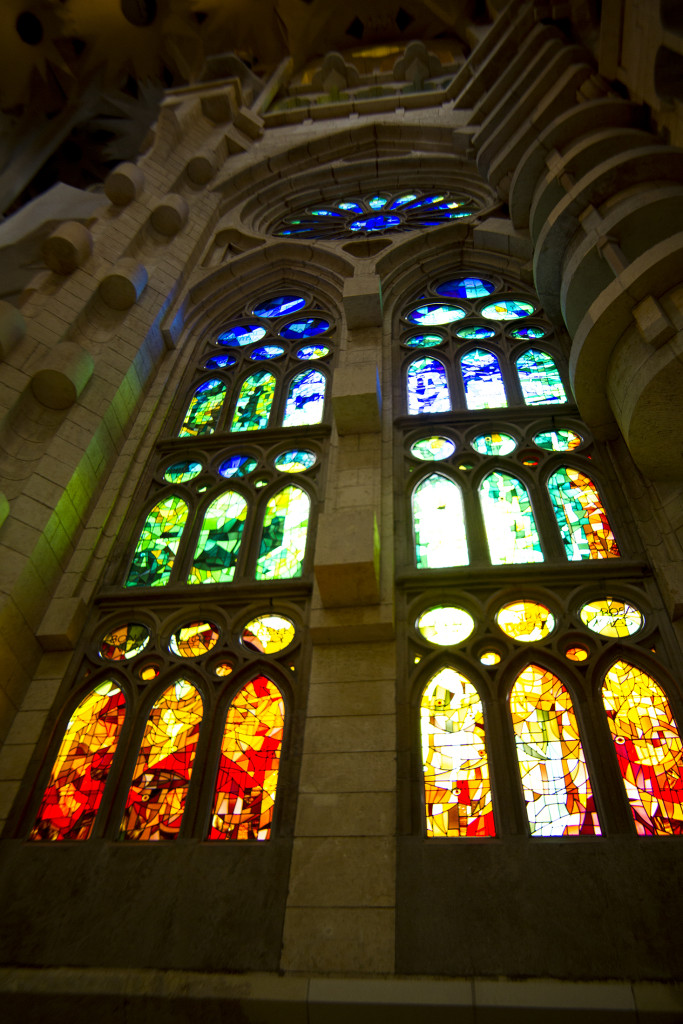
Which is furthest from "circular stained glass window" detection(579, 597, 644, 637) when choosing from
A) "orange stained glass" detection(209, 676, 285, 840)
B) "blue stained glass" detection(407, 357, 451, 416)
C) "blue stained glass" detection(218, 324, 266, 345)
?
"blue stained glass" detection(218, 324, 266, 345)

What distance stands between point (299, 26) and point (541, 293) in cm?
1388

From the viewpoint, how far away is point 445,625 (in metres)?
5.43

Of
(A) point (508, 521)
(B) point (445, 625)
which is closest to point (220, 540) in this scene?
(B) point (445, 625)

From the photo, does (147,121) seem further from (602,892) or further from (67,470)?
(602,892)

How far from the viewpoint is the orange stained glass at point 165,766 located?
4734 millimetres

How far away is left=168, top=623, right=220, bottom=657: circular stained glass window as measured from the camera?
568 centimetres

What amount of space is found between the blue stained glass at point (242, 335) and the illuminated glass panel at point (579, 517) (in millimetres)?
4757

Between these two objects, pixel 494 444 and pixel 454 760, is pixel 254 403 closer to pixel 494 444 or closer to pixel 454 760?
pixel 494 444

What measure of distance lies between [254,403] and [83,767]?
180 inches

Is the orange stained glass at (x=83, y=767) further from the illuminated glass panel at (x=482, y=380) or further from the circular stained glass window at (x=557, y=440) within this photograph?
the illuminated glass panel at (x=482, y=380)

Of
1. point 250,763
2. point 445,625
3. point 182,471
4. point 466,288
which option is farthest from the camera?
point 466,288

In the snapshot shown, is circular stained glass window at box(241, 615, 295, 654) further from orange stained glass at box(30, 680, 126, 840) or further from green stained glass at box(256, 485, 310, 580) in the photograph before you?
orange stained glass at box(30, 680, 126, 840)

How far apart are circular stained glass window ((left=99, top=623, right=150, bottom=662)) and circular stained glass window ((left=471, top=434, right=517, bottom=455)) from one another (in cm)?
342

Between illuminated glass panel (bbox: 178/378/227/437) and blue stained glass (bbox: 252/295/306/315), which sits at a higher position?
blue stained glass (bbox: 252/295/306/315)
